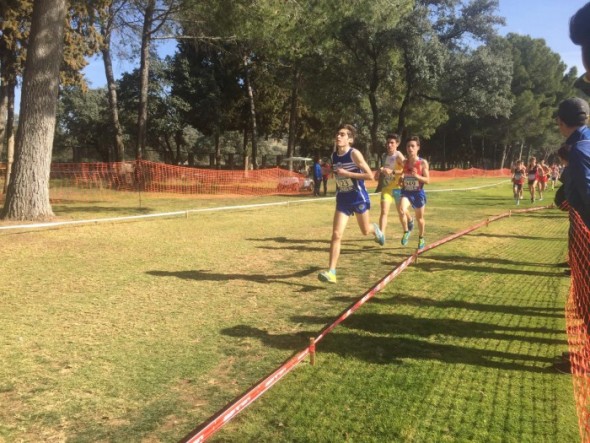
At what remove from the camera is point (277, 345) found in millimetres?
4227

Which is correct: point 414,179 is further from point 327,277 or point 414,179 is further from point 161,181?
point 161,181

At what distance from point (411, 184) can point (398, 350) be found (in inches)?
185

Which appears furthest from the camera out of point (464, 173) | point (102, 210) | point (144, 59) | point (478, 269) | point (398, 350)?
point (464, 173)

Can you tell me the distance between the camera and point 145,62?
24781 mm

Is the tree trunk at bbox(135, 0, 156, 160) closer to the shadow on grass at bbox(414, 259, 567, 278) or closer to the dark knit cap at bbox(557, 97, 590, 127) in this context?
the shadow on grass at bbox(414, 259, 567, 278)

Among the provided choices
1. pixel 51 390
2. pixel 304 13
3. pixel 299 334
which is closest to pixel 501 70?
pixel 304 13

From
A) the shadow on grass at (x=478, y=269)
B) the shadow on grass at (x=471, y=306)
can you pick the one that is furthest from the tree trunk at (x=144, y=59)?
the shadow on grass at (x=471, y=306)

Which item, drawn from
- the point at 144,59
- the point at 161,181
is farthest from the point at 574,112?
the point at 144,59

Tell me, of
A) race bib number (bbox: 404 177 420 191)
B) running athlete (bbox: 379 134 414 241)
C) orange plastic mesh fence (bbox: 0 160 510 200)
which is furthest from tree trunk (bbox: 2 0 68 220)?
race bib number (bbox: 404 177 420 191)

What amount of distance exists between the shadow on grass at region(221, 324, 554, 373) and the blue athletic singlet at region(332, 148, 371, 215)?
2069 mm

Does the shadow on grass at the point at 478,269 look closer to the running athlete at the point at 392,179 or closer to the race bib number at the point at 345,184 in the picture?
the running athlete at the point at 392,179

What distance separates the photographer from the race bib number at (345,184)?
239 inches

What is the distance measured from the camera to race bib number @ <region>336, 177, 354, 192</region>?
19.9ft

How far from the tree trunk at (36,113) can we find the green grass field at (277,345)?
3.14 metres
